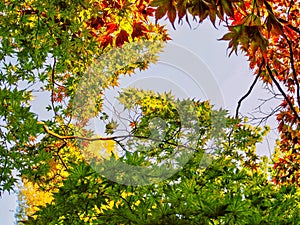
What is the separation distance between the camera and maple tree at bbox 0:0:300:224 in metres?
1.60

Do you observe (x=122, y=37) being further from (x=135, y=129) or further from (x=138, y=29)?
(x=135, y=129)

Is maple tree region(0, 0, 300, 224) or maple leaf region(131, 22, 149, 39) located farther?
maple leaf region(131, 22, 149, 39)

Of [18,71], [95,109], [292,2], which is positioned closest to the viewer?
[18,71]

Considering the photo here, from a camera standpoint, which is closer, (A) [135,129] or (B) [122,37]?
(B) [122,37]

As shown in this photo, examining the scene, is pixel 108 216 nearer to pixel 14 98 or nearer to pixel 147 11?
pixel 14 98

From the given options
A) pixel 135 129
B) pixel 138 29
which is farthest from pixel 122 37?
pixel 135 129

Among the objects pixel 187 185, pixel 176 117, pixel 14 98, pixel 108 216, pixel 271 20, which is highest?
pixel 176 117

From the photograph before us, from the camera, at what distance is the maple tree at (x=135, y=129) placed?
1.60 m

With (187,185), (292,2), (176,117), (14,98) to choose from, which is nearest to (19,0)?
(14,98)

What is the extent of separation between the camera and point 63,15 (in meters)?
2.90

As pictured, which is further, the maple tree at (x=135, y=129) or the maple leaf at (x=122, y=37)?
the maple leaf at (x=122, y=37)

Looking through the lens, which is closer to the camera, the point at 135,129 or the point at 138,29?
the point at 138,29

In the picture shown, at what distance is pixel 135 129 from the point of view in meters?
3.59

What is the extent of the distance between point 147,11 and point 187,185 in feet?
4.92
